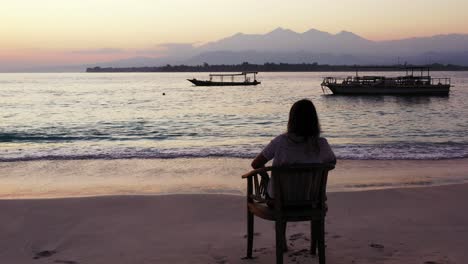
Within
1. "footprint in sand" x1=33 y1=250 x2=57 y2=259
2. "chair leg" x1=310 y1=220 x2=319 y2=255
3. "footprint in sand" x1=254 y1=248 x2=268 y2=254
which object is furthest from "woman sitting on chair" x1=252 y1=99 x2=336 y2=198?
"footprint in sand" x1=33 y1=250 x2=57 y2=259

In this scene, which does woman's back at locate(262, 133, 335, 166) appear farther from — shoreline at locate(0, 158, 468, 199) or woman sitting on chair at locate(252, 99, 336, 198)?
shoreline at locate(0, 158, 468, 199)

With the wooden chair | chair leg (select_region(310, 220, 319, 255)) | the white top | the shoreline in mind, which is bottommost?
the shoreline

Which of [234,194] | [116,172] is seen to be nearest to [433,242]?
[234,194]

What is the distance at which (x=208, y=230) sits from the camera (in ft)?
18.9

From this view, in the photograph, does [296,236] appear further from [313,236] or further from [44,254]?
[44,254]

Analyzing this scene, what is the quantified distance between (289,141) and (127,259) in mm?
1917

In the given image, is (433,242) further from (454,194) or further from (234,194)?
(234,194)

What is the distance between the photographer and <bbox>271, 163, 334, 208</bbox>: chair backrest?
395 centimetres

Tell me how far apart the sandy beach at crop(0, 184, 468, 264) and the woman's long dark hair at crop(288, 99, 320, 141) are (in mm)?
1244

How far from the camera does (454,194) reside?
25.5 feet

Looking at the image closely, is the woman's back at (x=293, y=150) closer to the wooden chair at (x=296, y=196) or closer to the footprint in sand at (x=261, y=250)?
the wooden chair at (x=296, y=196)

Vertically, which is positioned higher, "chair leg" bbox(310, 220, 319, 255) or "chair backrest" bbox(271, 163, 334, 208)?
"chair backrest" bbox(271, 163, 334, 208)

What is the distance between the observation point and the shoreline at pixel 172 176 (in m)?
8.76

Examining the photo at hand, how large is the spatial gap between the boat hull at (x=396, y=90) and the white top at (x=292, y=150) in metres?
49.2
